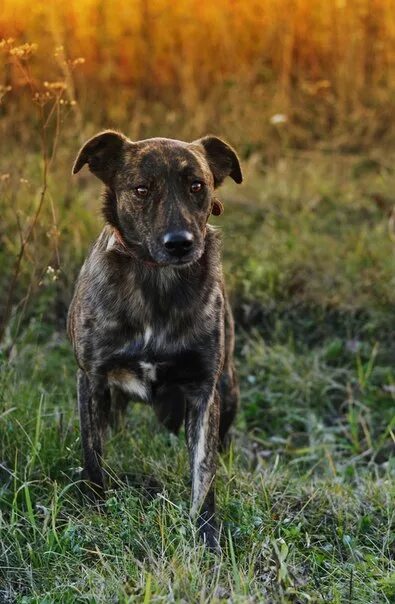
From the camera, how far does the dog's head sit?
3.63m

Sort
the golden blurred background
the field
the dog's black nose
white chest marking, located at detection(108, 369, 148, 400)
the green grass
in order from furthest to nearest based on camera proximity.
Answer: the golden blurred background → white chest marking, located at detection(108, 369, 148, 400) → the dog's black nose → the field → the green grass

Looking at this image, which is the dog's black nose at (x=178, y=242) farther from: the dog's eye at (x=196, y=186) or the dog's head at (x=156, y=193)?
the dog's eye at (x=196, y=186)

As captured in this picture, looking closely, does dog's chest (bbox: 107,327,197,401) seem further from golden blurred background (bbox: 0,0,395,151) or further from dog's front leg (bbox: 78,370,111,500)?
golden blurred background (bbox: 0,0,395,151)

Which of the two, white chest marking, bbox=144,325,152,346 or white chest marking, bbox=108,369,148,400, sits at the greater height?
white chest marking, bbox=144,325,152,346

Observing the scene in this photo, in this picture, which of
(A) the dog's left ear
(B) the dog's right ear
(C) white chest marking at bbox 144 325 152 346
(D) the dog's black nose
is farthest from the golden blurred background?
(D) the dog's black nose

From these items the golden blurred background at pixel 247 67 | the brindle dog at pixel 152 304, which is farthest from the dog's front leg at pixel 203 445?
the golden blurred background at pixel 247 67

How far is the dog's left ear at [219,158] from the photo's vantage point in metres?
4.14

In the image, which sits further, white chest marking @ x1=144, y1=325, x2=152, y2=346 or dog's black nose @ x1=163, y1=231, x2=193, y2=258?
white chest marking @ x1=144, y1=325, x2=152, y2=346

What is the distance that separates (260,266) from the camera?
632 centimetres

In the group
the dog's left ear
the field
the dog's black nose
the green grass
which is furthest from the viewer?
the dog's left ear

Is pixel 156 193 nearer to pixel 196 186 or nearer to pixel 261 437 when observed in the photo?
pixel 196 186

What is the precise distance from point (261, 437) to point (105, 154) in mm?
2053

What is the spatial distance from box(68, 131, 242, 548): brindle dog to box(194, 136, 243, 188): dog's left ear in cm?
7

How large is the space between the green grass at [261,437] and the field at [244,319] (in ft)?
0.04
